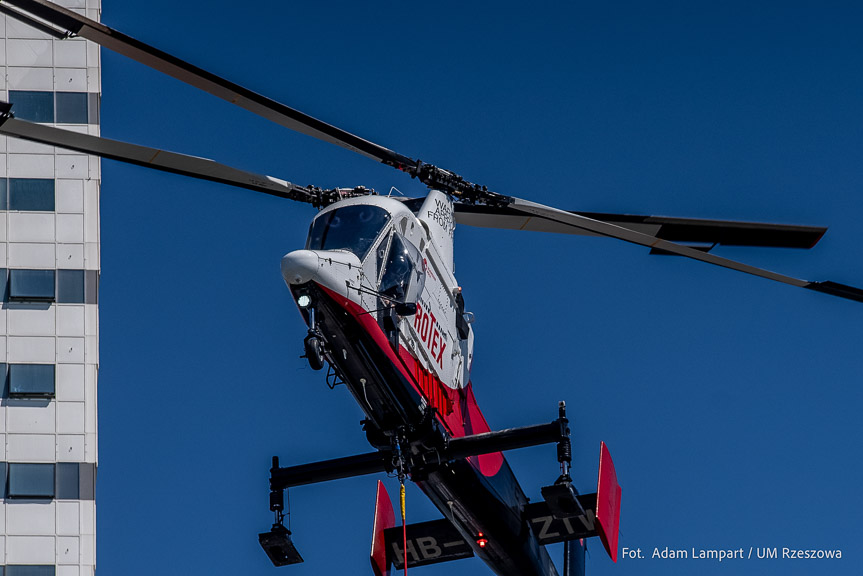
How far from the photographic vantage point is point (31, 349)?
130 feet

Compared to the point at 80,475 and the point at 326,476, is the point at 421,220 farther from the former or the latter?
the point at 80,475

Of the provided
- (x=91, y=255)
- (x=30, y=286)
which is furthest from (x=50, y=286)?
(x=91, y=255)

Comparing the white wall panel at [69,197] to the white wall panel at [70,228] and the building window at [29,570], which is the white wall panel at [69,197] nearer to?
the white wall panel at [70,228]

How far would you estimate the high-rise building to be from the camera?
128 ft

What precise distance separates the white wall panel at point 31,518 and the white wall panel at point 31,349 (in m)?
3.63

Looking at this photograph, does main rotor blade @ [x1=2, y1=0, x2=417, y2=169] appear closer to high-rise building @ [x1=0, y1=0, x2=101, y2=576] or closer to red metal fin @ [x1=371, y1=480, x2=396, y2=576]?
red metal fin @ [x1=371, y1=480, x2=396, y2=576]

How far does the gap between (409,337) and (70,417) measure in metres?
20.9

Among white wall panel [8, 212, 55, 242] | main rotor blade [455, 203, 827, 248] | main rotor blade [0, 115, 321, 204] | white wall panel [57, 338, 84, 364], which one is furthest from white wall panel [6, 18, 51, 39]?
main rotor blade [0, 115, 321, 204]

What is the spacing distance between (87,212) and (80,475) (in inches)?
267

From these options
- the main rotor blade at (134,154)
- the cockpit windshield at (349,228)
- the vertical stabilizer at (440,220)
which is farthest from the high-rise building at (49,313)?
the cockpit windshield at (349,228)

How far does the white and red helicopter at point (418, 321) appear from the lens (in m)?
19.1

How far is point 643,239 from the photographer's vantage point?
2203 centimetres

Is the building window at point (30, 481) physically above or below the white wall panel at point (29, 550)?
above

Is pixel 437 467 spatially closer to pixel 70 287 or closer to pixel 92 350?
pixel 92 350
